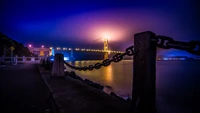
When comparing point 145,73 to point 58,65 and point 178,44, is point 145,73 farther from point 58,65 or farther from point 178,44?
point 58,65

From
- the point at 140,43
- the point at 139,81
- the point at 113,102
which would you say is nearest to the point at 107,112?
the point at 113,102

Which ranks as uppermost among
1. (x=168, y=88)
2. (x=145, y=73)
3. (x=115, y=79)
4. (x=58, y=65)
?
(x=145, y=73)

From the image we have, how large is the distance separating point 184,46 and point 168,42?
6.3 inches

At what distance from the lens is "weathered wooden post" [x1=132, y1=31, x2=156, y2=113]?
5.08ft

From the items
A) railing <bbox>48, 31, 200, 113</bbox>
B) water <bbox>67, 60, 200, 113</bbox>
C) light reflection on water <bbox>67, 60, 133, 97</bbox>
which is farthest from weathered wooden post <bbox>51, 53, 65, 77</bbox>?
light reflection on water <bbox>67, 60, 133, 97</bbox>

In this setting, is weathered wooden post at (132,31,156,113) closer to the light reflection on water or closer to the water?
the water

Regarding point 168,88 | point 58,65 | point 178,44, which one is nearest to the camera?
point 178,44

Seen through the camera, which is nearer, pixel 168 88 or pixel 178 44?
pixel 178 44

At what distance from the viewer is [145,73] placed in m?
1.58

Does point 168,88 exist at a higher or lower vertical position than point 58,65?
lower

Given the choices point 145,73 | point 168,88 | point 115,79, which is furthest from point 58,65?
point 115,79

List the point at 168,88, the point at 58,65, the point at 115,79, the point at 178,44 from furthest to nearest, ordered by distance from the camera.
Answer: the point at 115,79 < the point at 168,88 < the point at 58,65 < the point at 178,44

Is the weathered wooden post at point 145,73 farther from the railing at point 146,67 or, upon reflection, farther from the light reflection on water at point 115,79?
the light reflection on water at point 115,79

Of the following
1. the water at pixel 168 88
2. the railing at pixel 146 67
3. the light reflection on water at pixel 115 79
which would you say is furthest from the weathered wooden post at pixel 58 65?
the light reflection on water at pixel 115 79
